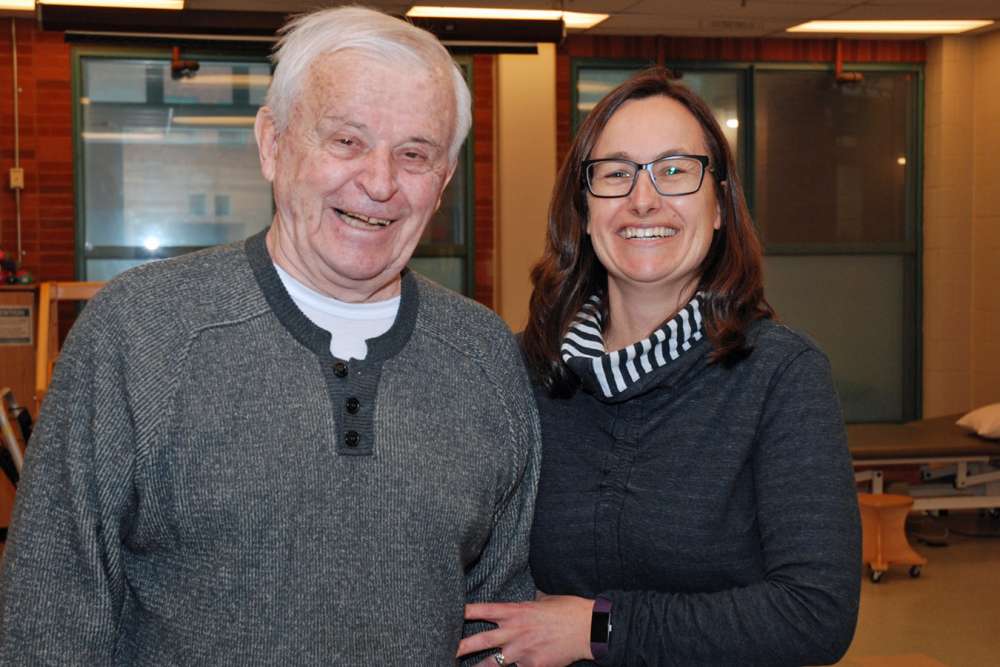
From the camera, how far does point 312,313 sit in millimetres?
1637

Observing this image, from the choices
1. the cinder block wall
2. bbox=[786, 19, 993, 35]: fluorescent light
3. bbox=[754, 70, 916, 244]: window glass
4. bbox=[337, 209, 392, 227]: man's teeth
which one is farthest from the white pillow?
bbox=[337, 209, 392, 227]: man's teeth

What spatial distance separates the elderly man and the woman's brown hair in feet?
1.06

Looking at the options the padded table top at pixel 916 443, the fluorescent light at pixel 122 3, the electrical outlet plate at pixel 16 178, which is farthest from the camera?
the electrical outlet plate at pixel 16 178

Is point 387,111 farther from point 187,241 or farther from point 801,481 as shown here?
point 187,241

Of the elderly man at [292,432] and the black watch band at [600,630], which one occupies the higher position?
the elderly man at [292,432]

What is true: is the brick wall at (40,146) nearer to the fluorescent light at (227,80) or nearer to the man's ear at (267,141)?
the fluorescent light at (227,80)

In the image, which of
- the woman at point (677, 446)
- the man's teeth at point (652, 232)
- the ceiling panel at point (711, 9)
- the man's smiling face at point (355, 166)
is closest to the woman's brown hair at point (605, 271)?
A: the woman at point (677, 446)

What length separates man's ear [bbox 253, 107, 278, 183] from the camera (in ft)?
5.42

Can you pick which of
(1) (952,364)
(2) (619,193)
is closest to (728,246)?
(2) (619,193)

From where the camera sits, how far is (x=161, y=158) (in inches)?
306

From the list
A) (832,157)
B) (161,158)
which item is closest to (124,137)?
(161,158)

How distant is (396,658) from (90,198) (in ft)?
22.2

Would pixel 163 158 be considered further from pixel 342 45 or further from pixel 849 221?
pixel 342 45

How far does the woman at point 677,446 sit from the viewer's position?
1716 mm
